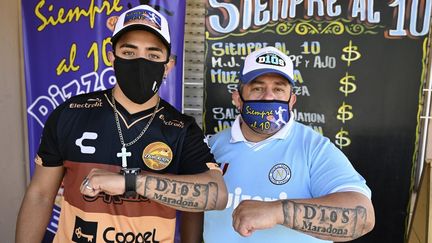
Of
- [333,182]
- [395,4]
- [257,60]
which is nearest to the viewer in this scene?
[333,182]

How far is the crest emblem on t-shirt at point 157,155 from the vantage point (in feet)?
4.57

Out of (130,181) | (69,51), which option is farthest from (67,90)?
(130,181)

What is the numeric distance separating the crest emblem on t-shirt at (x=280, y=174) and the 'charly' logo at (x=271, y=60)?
421mm

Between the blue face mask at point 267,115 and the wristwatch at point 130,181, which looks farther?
the blue face mask at point 267,115

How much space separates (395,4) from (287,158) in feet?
5.33

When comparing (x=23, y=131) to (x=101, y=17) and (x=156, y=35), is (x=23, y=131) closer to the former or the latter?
(x=101, y=17)

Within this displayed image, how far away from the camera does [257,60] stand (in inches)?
62.2

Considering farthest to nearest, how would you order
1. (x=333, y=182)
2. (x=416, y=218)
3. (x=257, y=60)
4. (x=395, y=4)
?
(x=395, y=4) → (x=416, y=218) → (x=257, y=60) → (x=333, y=182)

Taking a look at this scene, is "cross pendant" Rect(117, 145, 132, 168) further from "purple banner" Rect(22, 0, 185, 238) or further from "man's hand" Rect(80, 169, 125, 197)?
"purple banner" Rect(22, 0, 185, 238)

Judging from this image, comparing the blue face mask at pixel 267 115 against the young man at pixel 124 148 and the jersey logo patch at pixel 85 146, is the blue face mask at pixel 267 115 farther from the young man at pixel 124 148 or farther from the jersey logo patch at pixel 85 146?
the jersey logo patch at pixel 85 146

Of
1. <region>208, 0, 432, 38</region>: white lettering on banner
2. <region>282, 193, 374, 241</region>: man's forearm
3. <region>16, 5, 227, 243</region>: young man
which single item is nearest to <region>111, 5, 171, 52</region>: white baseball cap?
<region>16, 5, 227, 243</region>: young man

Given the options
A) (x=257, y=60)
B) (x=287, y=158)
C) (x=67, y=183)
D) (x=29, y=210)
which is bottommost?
(x=29, y=210)

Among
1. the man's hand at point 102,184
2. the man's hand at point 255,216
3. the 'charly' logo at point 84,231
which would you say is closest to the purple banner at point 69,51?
the 'charly' logo at point 84,231

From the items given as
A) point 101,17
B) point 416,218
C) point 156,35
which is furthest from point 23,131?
point 416,218
